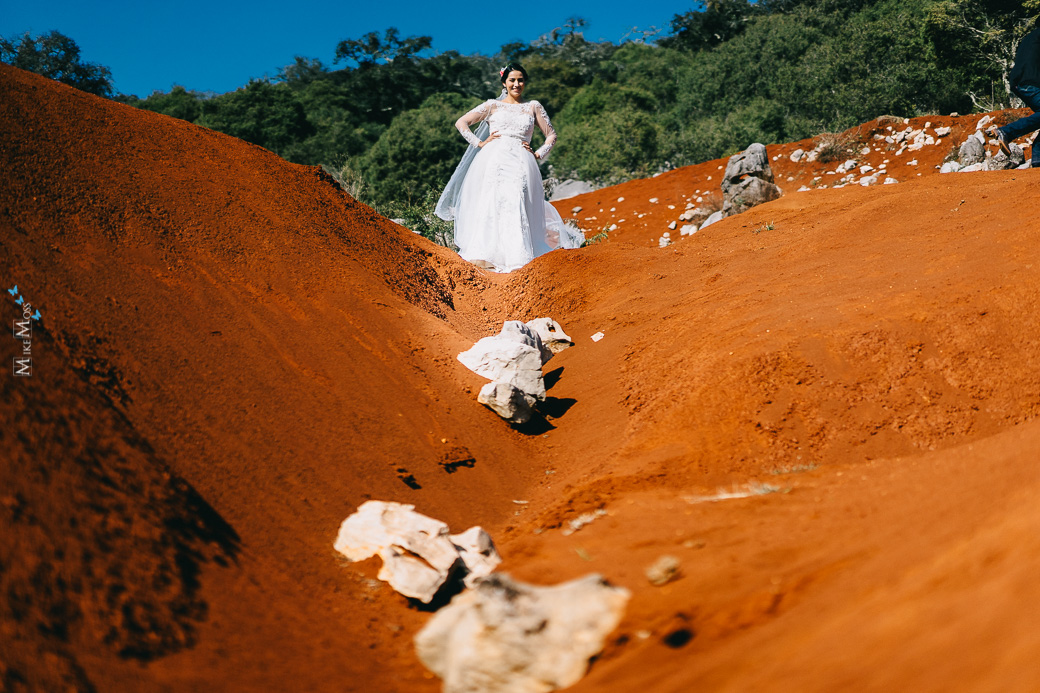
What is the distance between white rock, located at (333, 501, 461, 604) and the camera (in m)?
2.88

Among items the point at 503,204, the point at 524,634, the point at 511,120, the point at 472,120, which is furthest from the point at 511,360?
the point at 472,120

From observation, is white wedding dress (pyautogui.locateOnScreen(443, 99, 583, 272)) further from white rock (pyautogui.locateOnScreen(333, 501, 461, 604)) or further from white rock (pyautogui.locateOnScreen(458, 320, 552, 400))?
white rock (pyautogui.locateOnScreen(333, 501, 461, 604))

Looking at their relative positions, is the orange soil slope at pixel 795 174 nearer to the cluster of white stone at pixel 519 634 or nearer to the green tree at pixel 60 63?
the cluster of white stone at pixel 519 634

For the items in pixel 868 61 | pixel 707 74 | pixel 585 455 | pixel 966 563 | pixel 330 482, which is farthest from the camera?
pixel 707 74

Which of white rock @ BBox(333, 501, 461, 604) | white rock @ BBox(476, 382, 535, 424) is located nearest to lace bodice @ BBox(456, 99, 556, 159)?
white rock @ BBox(476, 382, 535, 424)

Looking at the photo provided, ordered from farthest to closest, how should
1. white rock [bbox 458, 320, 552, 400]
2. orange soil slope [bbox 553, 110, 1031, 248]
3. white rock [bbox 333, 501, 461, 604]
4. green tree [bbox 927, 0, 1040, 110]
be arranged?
green tree [bbox 927, 0, 1040, 110]
orange soil slope [bbox 553, 110, 1031, 248]
white rock [bbox 458, 320, 552, 400]
white rock [bbox 333, 501, 461, 604]

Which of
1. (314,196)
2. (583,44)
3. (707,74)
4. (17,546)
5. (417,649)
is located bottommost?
(17,546)

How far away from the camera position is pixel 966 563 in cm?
189

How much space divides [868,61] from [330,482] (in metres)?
24.0

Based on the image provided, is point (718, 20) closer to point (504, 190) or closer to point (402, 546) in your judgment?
point (504, 190)

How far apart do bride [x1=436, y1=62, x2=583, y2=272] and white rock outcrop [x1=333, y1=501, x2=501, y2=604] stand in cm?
522

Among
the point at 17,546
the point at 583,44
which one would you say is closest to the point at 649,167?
the point at 17,546

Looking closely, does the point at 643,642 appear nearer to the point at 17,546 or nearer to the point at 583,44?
the point at 17,546

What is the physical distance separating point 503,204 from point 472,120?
3.93ft
